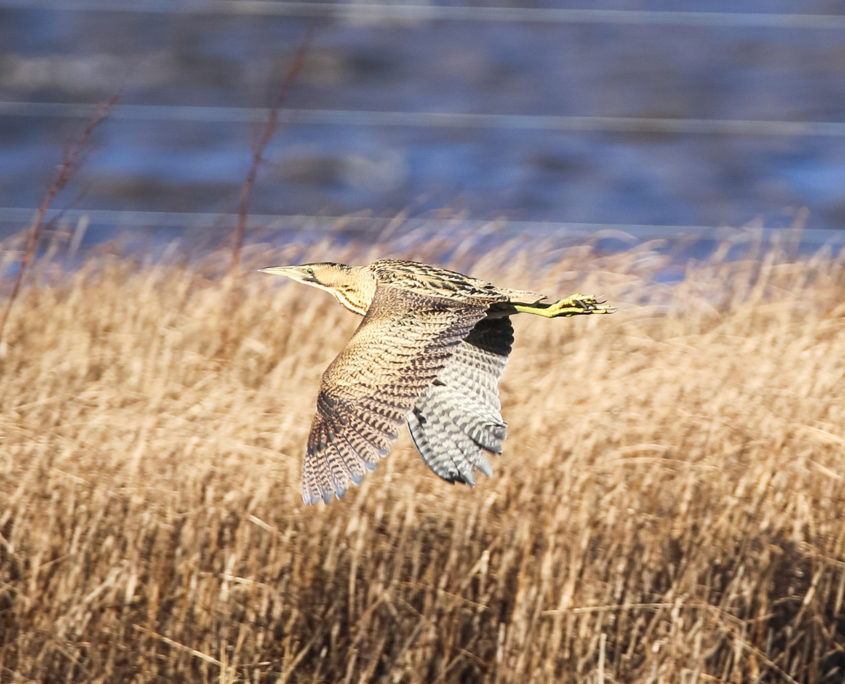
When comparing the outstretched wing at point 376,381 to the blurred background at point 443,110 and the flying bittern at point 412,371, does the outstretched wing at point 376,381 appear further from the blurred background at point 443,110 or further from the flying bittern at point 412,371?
the blurred background at point 443,110

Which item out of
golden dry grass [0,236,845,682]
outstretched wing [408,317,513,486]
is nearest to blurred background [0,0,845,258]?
golden dry grass [0,236,845,682]

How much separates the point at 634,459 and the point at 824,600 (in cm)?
80

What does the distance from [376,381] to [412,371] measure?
0.08 m

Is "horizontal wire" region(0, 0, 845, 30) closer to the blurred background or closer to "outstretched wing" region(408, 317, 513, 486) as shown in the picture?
the blurred background

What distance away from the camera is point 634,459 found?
17.1 ft

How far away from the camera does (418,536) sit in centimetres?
506

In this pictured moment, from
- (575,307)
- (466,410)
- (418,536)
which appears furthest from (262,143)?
(575,307)

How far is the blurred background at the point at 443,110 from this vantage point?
45.1ft

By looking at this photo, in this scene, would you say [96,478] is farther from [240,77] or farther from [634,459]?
[240,77]

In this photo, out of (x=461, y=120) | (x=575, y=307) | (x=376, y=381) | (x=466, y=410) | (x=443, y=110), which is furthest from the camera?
(x=443, y=110)

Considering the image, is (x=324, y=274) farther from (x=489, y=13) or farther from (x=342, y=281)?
(x=489, y=13)

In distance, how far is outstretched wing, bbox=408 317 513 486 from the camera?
11.7ft

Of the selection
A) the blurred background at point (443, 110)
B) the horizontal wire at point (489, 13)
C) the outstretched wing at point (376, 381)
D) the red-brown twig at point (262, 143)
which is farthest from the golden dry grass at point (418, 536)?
the horizontal wire at point (489, 13)

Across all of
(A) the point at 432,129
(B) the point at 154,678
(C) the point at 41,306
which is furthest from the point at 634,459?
(A) the point at 432,129
